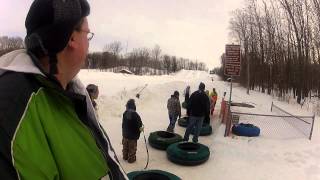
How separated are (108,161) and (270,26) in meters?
41.3

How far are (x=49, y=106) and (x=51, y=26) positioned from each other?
332 mm

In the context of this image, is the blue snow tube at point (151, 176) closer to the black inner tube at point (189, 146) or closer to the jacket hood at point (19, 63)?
the black inner tube at point (189, 146)

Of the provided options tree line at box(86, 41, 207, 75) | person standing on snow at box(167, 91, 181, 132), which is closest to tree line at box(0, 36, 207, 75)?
tree line at box(86, 41, 207, 75)

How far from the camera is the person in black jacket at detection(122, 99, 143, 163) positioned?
9688 mm

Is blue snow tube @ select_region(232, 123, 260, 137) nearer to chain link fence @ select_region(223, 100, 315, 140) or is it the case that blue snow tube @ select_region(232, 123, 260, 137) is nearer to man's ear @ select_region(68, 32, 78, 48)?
chain link fence @ select_region(223, 100, 315, 140)

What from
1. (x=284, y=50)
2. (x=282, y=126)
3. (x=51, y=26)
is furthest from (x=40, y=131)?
A: (x=284, y=50)

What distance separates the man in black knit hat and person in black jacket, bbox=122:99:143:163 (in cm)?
808

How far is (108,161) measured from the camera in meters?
1.59

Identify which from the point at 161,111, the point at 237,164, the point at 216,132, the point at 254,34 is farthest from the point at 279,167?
the point at 254,34

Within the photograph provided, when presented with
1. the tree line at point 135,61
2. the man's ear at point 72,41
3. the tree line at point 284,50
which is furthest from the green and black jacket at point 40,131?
the tree line at point 135,61

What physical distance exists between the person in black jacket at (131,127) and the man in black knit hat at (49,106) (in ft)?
26.5

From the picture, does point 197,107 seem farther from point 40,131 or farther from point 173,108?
point 40,131

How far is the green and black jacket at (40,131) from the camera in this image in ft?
3.53

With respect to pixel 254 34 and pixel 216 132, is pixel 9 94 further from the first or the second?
pixel 254 34
